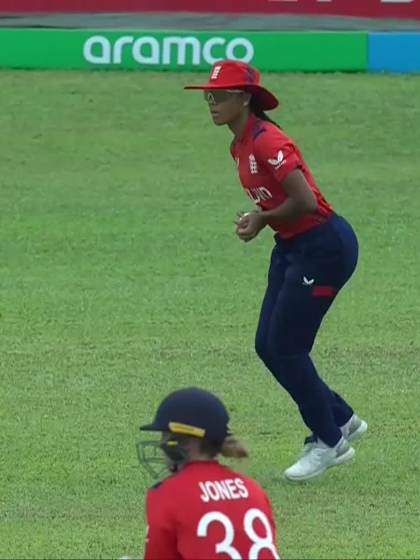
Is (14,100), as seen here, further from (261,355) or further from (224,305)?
(261,355)

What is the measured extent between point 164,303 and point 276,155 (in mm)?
4454

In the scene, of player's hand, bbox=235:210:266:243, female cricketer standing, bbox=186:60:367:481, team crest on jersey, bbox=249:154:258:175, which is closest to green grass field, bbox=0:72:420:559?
female cricketer standing, bbox=186:60:367:481

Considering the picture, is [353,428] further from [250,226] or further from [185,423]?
[185,423]

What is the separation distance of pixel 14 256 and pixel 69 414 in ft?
15.3

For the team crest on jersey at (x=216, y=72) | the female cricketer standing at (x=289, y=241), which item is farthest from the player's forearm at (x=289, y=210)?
the team crest on jersey at (x=216, y=72)

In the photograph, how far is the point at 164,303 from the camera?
1209cm

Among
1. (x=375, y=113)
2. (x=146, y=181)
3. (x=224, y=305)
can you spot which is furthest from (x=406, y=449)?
(x=375, y=113)

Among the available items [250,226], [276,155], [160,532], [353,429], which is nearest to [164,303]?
[353,429]

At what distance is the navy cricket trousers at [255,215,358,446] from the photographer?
7934mm

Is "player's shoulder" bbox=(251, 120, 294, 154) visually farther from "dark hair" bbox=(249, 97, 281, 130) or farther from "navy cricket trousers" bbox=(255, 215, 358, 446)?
"navy cricket trousers" bbox=(255, 215, 358, 446)

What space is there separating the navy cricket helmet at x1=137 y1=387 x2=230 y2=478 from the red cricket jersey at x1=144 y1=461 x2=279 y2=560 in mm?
72

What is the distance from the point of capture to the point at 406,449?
856 centimetres

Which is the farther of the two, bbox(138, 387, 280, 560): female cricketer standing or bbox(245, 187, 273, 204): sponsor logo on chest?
bbox(245, 187, 273, 204): sponsor logo on chest

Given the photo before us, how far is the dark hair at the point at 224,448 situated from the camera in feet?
17.0
